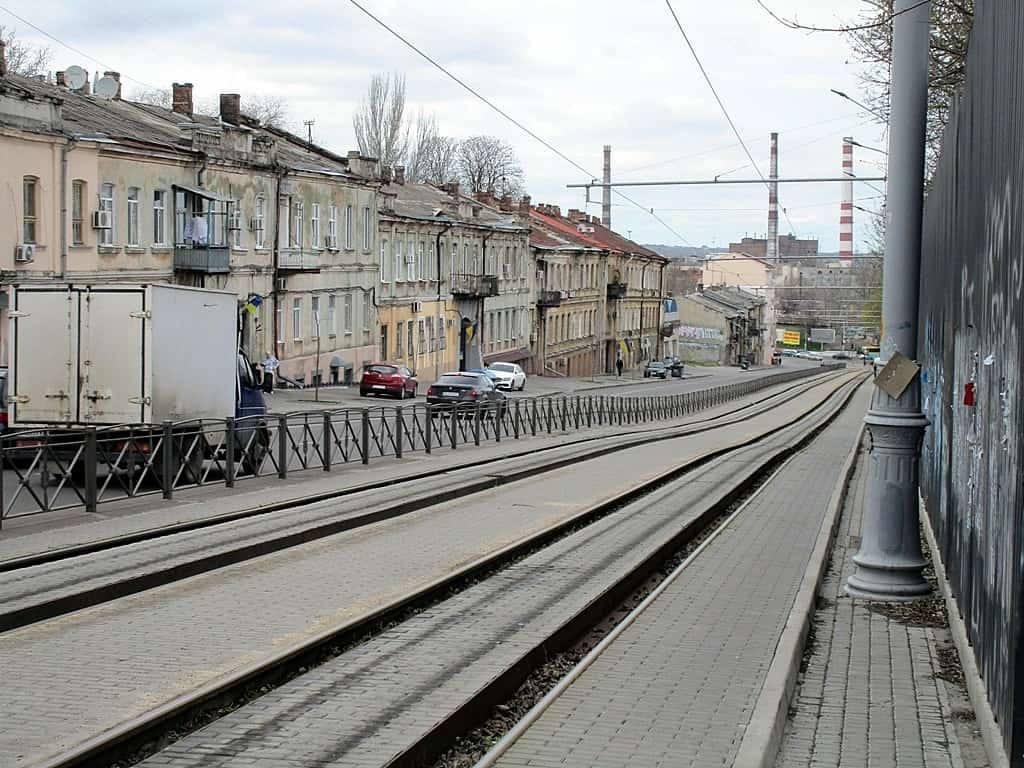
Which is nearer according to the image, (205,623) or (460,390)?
(205,623)

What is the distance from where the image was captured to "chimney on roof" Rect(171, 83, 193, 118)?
56.0 meters

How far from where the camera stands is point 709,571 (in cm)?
1345

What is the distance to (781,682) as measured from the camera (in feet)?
27.2

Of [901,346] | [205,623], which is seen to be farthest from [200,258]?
[901,346]

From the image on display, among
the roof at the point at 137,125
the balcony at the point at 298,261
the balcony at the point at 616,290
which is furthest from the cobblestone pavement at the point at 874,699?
the balcony at the point at 616,290

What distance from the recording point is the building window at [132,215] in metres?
41.3

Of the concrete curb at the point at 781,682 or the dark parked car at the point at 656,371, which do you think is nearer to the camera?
the concrete curb at the point at 781,682

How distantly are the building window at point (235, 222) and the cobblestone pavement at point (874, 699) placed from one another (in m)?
38.3

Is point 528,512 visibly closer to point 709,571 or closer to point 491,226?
point 709,571

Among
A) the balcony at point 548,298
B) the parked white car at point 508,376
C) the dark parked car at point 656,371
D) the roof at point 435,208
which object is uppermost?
the roof at point 435,208

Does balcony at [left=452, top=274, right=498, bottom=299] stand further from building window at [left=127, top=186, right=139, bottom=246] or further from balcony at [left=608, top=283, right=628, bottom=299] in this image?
building window at [left=127, top=186, right=139, bottom=246]

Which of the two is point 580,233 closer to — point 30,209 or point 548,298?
point 548,298

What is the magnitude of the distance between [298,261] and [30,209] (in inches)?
677

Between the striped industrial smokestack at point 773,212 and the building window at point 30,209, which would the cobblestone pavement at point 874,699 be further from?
the striped industrial smokestack at point 773,212
